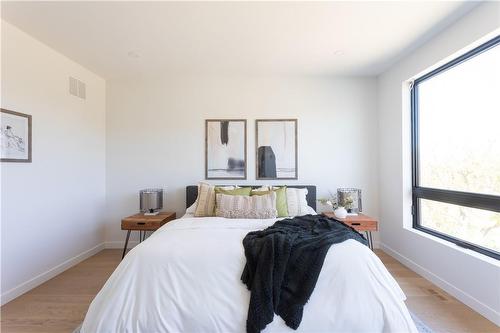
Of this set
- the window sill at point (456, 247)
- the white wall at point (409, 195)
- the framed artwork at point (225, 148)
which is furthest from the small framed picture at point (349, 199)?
the framed artwork at point (225, 148)

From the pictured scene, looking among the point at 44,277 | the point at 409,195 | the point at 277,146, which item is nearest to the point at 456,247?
the point at 409,195

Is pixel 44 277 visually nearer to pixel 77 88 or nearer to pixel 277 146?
pixel 77 88

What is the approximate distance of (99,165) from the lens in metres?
3.70

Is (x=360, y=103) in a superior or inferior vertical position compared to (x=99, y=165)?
superior

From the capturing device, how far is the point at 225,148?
375 centimetres

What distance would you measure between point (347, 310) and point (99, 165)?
148 inches

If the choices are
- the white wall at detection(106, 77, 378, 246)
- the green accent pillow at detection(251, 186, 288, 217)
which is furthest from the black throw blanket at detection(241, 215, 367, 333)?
the white wall at detection(106, 77, 378, 246)

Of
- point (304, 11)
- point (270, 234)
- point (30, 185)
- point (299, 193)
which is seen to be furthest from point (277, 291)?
point (30, 185)

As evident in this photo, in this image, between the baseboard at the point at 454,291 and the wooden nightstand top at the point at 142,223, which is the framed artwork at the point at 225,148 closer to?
the wooden nightstand top at the point at 142,223

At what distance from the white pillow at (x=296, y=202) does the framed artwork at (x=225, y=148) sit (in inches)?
34.2

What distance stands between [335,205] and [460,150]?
1538 millimetres

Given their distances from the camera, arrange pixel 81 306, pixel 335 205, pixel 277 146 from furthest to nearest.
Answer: pixel 277 146
pixel 335 205
pixel 81 306

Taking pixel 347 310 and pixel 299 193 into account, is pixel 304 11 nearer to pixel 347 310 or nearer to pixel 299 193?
pixel 299 193

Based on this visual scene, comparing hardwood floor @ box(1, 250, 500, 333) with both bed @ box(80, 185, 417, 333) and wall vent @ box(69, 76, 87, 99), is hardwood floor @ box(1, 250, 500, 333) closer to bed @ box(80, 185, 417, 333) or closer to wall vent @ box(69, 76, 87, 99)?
bed @ box(80, 185, 417, 333)
